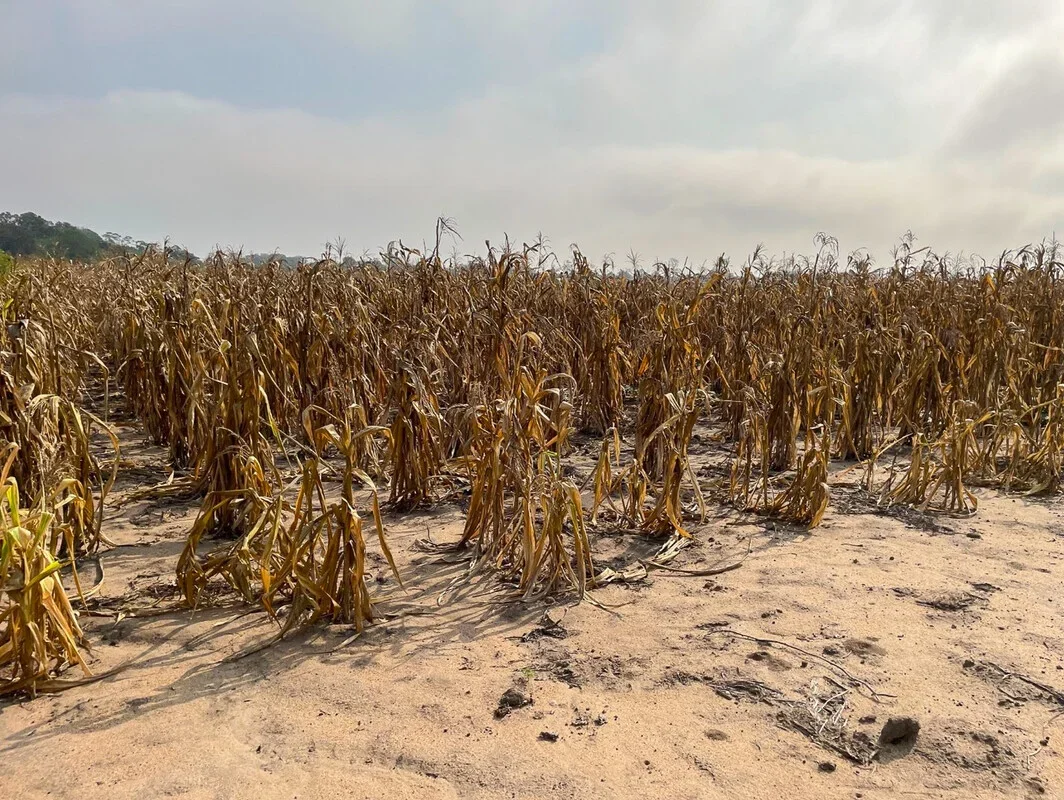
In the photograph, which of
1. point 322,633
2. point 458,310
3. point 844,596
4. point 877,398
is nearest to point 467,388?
point 458,310

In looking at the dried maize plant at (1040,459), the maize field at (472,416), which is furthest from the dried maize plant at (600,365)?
the dried maize plant at (1040,459)

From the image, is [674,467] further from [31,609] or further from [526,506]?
[31,609]

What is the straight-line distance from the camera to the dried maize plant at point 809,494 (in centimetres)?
326

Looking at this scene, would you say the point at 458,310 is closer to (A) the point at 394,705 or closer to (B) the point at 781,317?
(B) the point at 781,317

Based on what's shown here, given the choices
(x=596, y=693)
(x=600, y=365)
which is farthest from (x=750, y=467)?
(x=596, y=693)

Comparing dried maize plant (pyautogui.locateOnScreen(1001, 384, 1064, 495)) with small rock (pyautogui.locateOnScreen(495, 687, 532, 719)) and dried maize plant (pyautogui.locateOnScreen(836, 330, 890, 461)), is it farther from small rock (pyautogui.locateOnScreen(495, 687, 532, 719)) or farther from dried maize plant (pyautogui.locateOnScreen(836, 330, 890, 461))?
small rock (pyautogui.locateOnScreen(495, 687, 532, 719))

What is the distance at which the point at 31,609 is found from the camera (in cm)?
186

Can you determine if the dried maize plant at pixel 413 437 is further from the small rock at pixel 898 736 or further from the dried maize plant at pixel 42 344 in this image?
the small rock at pixel 898 736

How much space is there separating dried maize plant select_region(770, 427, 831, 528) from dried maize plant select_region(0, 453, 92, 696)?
9.30 feet

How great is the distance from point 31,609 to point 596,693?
1.50 meters

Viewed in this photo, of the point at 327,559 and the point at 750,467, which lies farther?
the point at 750,467

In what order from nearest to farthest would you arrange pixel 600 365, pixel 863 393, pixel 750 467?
pixel 750 467 → pixel 863 393 → pixel 600 365

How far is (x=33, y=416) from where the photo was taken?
266cm

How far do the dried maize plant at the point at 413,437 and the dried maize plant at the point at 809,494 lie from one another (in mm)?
1668
